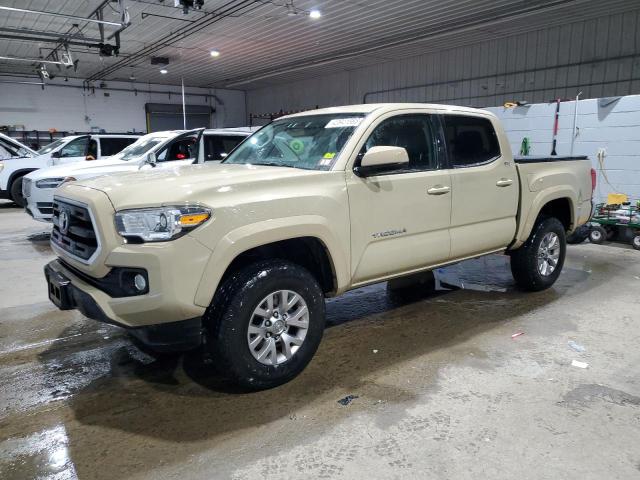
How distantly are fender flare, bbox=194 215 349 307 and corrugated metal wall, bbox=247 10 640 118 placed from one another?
40.1 feet

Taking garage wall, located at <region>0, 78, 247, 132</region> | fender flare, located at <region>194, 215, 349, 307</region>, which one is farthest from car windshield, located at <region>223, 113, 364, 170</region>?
garage wall, located at <region>0, 78, 247, 132</region>

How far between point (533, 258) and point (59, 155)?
11732mm

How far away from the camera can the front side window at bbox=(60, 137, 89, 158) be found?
40.3ft

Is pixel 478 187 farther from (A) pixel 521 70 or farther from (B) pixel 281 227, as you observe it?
(A) pixel 521 70

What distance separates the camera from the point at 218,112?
2722cm

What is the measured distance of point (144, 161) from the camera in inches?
324

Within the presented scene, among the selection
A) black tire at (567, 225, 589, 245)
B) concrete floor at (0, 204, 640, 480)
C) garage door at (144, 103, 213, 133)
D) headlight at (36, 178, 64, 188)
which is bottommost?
concrete floor at (0, 204, 640, 480)

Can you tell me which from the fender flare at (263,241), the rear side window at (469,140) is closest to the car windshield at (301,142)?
the fender flare at (263,241)

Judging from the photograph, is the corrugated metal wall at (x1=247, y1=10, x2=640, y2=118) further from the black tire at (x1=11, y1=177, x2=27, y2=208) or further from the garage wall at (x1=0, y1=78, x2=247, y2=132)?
the black tire at (x1=11, y1=177, x2=27, y2=208)

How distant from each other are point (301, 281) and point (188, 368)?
3.79ft

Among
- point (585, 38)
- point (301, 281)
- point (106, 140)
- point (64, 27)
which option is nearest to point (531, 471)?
point (301, 281)

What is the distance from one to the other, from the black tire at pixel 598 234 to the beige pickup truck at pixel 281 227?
14.9 feet

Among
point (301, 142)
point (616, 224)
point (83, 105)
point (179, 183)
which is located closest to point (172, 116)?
point (83, 105)

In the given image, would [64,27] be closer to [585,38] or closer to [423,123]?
[423,123]
